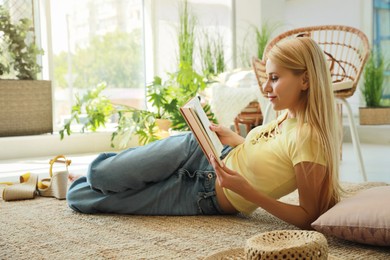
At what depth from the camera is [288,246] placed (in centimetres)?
103

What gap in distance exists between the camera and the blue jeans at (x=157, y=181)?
1880mm

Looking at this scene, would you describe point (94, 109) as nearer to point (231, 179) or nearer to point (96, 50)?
point (96, 50)

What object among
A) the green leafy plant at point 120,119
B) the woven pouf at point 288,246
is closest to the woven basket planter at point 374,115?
the green leafy plant at point 120,119

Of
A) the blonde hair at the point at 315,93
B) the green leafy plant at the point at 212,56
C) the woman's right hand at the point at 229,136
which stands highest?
the green leafy plant at the point at 212,56

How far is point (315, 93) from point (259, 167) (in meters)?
0.28

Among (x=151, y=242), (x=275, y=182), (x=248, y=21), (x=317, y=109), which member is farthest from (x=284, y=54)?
(x=248, y=21)

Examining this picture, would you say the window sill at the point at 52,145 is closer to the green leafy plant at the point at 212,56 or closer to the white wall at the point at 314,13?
the green leafy plant at the point at 212,56

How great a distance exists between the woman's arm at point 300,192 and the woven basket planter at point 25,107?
9.56ft

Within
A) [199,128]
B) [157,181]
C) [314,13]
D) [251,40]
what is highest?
[314,13]

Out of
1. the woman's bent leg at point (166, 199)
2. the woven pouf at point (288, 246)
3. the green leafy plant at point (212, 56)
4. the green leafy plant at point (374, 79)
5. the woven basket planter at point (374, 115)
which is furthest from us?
the green leafy plant at point (212, 56)

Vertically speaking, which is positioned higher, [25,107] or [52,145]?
[25,107]

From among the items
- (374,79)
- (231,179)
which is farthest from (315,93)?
(374,79)

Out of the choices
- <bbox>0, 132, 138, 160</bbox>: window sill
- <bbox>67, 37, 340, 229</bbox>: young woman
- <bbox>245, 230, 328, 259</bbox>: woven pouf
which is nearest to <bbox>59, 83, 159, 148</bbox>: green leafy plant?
<bbox>0, 132, 138, 160</bbox>: window sill

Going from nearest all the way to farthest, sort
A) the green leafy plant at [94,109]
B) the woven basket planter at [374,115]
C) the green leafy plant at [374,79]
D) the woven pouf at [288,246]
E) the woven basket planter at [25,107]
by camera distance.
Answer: the woven pouf at [288,246]
the woven basket planter at [25,107]
the green leafy plant at [94,109]
the green leafy plant at [374,79]
the woven basket planter at [374,115]
